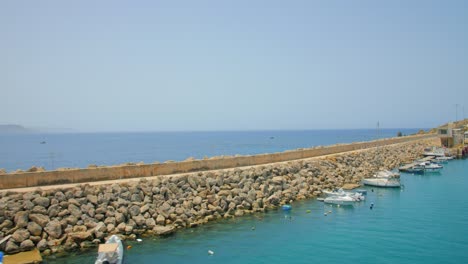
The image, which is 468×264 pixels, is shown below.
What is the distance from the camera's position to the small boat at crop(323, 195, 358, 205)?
30.2 meters

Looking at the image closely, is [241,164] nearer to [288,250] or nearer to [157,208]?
[157,208]

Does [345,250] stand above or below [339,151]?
below

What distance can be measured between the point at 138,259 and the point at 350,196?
18221 millimetres

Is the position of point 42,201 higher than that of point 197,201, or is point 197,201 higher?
point 42,201

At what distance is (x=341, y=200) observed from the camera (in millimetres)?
30281

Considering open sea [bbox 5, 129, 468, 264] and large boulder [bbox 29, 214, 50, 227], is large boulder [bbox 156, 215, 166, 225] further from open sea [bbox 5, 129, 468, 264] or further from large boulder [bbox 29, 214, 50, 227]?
large boulder [bbox 29, 214, 50, 227]

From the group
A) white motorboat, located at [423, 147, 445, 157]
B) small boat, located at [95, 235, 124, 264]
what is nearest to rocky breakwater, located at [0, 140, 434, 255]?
small boat, located at [95, 235, 124, 264]

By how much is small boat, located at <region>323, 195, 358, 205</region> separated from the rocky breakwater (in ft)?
7.63

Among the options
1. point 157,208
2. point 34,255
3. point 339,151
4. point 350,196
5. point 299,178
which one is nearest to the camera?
point 34,255

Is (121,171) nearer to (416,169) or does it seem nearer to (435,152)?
(416,169)

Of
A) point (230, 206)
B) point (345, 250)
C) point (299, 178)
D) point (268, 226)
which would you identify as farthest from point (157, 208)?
point (299, 178)

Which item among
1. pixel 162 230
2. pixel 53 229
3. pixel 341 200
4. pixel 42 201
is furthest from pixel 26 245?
pixel 341 200

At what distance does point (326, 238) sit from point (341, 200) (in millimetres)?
8284

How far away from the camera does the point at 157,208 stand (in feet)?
78.5
